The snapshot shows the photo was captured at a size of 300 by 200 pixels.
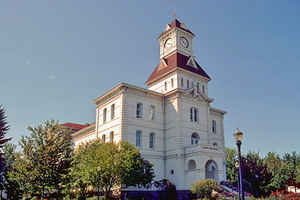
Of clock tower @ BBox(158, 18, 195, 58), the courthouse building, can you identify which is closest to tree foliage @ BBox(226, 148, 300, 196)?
the courthouse building

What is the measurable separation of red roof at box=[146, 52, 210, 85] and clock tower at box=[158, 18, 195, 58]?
4.28 ft

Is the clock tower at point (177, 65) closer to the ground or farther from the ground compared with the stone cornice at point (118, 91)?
farther from the ground

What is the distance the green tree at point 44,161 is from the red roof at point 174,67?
78.1 ft

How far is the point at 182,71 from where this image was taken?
43.4m

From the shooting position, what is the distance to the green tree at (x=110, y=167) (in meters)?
28.6

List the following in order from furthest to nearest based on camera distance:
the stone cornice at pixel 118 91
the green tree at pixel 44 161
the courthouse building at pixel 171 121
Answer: the stone cornice at pixel 118 91, the courthouse building at pixel 171 121, the green tree at pixel 44 161

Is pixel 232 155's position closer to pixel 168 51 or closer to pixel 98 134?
pixel 168 51

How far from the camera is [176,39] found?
155 feet

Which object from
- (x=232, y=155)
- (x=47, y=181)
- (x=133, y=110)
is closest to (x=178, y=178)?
(x=133, y=110)

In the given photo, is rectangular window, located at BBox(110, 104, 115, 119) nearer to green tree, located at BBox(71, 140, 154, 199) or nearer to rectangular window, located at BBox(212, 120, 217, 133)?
green tree, located at BBox(71, 140, 154, 199)

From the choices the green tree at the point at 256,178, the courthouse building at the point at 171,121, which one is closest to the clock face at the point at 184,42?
the courthouse building at the point at 171,121

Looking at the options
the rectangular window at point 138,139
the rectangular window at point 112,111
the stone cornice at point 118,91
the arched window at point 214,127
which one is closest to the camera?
the stone cornice at point 118,91

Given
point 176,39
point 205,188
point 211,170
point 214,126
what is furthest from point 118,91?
point 214,126

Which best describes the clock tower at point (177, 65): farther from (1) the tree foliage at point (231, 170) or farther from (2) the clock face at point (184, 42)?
(1) the tree foliage at point (231, 170)
